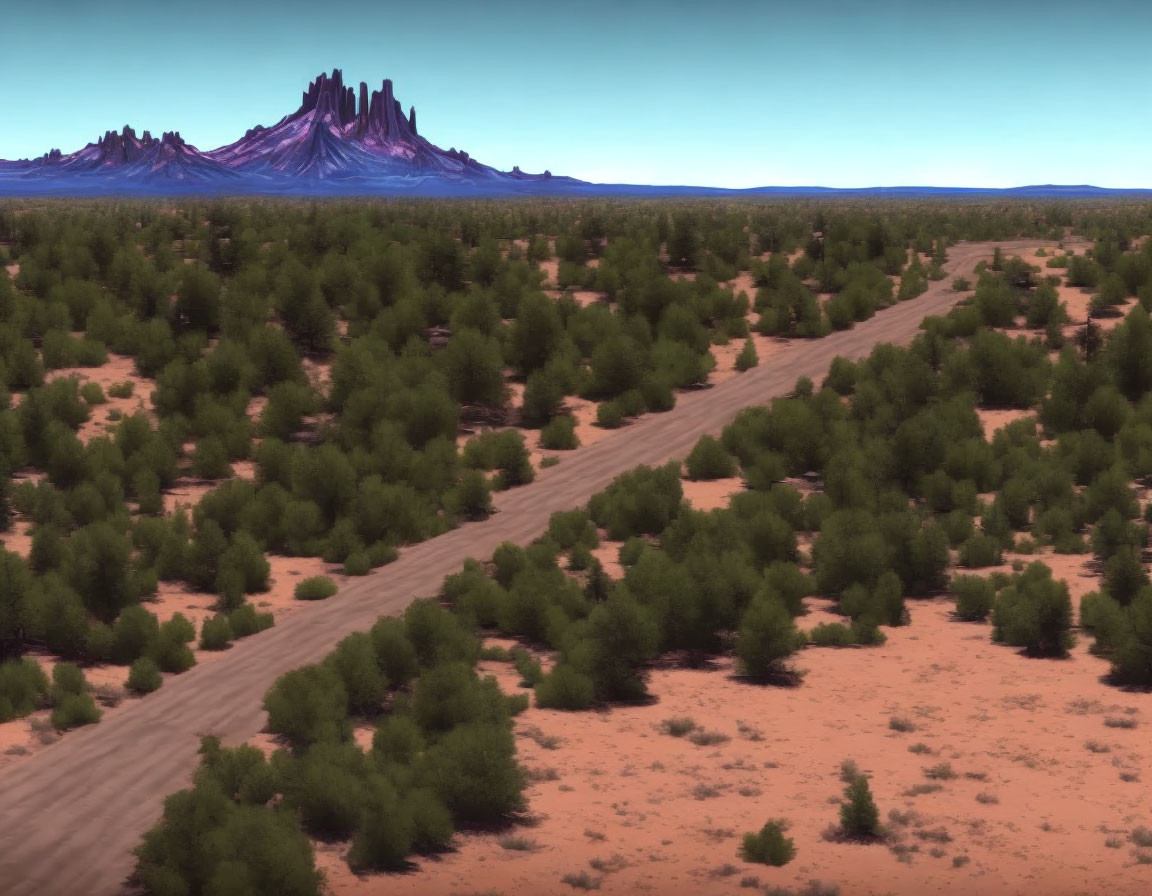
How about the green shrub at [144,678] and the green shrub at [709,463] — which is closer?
the green shrub at [144,678]

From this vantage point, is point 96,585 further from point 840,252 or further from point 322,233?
point 840,252

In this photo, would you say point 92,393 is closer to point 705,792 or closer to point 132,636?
point 132,636

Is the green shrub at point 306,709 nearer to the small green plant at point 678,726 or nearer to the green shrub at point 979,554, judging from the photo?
the small green plant at point 678,726

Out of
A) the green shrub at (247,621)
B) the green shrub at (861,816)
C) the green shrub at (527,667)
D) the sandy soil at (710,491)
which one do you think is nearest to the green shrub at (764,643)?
the green shrub at (527,667)

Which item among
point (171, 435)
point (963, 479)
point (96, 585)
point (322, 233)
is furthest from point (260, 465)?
point (322, 233)

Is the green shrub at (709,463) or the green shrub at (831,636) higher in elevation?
the green shrub at (709,463)

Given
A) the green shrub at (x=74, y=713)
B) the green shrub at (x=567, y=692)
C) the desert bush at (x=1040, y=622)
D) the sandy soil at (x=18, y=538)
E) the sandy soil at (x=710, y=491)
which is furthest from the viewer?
the sandy soil at (x=710, y=491)
